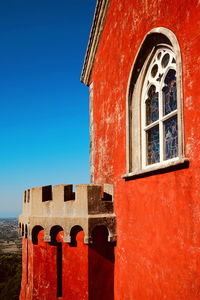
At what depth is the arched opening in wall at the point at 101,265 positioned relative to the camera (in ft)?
17.5

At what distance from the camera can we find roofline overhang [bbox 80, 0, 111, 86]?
6933 millimetres

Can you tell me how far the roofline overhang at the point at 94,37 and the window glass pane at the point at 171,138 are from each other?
3744mm

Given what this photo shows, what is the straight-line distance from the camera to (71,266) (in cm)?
554

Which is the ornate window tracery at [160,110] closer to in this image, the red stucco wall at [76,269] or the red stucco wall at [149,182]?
the red stucco wall at [149,182]

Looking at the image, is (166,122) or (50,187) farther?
(50,187)

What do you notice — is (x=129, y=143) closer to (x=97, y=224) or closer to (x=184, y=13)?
(x=97, y=224)

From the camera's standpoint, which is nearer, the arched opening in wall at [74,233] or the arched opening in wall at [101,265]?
the arched opening in wall at [101,265]

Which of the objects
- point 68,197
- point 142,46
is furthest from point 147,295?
point 142,46

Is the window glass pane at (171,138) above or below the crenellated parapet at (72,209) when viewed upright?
above

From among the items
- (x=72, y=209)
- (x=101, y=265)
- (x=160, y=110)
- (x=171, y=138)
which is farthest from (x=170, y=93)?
(x=101, y=265)

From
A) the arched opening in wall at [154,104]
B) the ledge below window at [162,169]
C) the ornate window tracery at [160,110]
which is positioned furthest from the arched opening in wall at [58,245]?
the ornate window tracery at [160,110]

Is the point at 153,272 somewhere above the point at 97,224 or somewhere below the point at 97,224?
below

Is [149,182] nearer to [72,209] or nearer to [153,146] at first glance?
[153,146]

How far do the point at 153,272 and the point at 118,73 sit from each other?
362 centimetres
